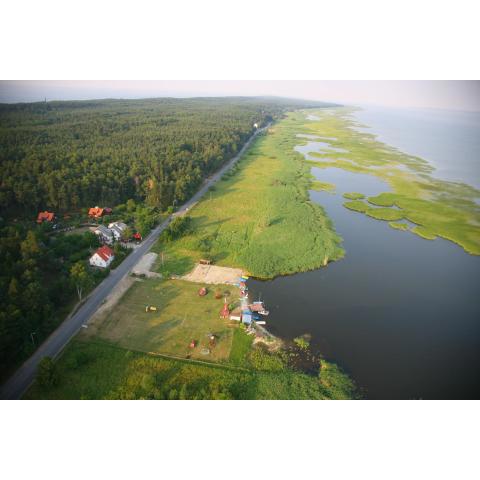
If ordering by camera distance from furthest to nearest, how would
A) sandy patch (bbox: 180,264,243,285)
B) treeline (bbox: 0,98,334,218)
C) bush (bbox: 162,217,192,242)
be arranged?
treeline (bbox: 0,98,334,218)
bush (bbox: 162,217,192,242)
sandy patch (bbox: 180,264,243,285)

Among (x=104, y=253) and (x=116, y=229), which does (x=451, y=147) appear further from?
(x=104, y=253)

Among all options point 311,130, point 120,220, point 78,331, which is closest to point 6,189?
point 120,220

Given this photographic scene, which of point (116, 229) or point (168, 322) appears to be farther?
point (116, 229)

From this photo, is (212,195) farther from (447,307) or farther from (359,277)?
(447,307)

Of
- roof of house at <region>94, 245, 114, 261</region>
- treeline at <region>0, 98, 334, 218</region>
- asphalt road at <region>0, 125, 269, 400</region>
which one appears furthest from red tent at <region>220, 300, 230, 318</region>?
treeline at <region>0, 98, 334, 218</region>

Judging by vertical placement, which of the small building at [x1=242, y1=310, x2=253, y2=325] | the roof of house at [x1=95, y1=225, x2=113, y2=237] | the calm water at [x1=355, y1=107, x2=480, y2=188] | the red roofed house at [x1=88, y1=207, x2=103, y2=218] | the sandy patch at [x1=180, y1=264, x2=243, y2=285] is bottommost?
the small building at [x1=242, y1=310, x2=253, y2=325]

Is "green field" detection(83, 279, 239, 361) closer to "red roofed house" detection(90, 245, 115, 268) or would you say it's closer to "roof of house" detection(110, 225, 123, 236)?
"red roofed house" detection(90, 245, 115, 268)

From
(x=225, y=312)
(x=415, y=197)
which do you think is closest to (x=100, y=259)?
(x=225, y=312)

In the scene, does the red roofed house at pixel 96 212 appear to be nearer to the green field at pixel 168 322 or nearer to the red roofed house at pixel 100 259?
the red roofed house at pixel 100 259
